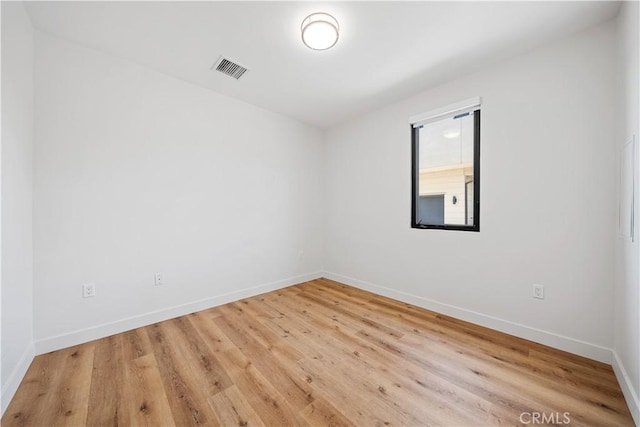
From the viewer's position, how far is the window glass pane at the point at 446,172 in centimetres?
257

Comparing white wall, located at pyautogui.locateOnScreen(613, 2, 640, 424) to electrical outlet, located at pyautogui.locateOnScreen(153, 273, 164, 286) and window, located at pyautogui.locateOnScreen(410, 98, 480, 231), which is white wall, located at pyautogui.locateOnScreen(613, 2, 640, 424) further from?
electrical outlet, located at pyautogui.locateOnScreen(153, 273, 164, 286)

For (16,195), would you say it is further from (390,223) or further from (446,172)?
(446,172)

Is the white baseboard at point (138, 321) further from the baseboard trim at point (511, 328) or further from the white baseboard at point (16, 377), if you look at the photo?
the baseboard trim at point (511, 328)

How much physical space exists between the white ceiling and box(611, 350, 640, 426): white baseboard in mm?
2407

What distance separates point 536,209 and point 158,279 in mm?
3590

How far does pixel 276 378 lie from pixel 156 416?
26.6 inches

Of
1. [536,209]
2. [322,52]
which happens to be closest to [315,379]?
[536,209]

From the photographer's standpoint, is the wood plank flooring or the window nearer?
the wood plank flooring

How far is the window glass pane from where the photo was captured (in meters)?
2.57

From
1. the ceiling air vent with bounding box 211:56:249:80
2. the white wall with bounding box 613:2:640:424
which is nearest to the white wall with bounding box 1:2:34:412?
the ceiling air vent with bounding box 211:56:249:80

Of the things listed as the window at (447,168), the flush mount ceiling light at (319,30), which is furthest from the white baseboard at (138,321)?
the flush mount ceiling light at (319,30)

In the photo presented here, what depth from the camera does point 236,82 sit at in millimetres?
2686

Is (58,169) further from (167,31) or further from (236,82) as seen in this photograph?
(236,82)

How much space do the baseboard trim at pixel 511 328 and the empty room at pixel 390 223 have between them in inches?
0.7
